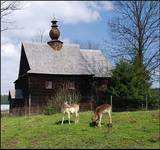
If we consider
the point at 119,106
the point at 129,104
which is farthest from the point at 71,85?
the point at 129,104

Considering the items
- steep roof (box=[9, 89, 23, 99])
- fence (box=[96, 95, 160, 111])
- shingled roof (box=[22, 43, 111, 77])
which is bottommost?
fence (box=[96, 95, 160, 111])

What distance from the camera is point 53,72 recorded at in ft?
180

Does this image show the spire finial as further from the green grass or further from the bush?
the green grass

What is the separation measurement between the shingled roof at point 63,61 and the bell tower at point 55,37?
58cm

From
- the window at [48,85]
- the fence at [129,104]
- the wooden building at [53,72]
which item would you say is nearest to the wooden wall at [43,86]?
the wooden building at [53,72]

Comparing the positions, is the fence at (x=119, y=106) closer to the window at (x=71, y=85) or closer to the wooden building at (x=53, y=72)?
the wooden building at (x=53, y=72)

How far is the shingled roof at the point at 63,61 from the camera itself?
55.2 m

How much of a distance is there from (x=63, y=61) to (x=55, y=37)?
484 cm

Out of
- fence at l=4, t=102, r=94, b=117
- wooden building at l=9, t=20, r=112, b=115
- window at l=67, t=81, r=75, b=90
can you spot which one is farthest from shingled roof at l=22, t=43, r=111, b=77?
fence at l=4, t=102, r=94, b=117

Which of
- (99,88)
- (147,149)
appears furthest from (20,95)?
(147,149)

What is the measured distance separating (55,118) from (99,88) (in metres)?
22.5

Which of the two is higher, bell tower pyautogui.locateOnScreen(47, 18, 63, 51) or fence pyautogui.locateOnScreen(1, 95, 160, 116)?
bell tower pyautogui.locateOnScreen(47, 18, 63, 51)

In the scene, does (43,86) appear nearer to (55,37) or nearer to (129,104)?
(55,37)

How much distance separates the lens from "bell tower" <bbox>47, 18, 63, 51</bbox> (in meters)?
58.9
